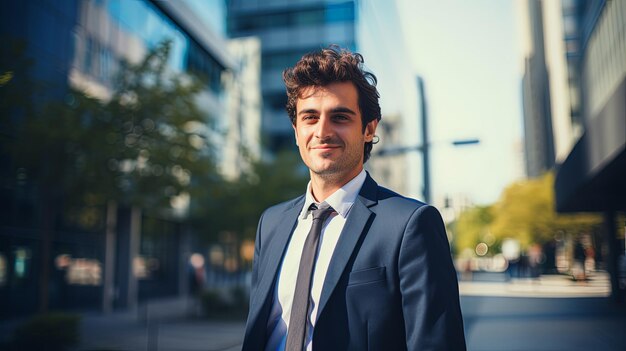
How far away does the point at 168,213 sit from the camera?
24953 mm

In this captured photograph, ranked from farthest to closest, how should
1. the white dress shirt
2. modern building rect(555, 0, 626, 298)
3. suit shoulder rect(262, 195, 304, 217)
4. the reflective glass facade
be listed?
the reflective glass facade
modern building rect(555, 0, 626, 298)
suit shoulder rect(262, 195, 304, 217)
the white dress shirt

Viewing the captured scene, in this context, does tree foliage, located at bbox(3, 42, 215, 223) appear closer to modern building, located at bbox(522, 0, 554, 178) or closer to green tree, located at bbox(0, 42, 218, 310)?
green tree, located at bbox(0, 42, 218, 310)

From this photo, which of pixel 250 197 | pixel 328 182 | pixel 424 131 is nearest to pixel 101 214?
pixel 250 197

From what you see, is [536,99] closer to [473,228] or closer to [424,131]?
[473,228]

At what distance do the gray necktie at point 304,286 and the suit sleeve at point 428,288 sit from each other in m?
0.37

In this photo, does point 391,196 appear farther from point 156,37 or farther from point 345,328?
point 156,37

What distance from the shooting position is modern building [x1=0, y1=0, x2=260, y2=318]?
1623 centimetres

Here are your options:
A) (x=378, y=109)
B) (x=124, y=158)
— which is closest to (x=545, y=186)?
(x=124, y=158)

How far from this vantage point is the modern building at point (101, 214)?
16234mm

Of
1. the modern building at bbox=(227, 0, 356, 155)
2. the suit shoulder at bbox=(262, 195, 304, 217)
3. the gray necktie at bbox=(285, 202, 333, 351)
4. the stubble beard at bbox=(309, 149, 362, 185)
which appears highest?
the modern building at bbox=(227, 0, 356, 155)

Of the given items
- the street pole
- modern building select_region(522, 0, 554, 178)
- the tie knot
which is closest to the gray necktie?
the tie knot

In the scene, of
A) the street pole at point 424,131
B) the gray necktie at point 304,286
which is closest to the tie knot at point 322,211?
the gray necktie at point 304,286

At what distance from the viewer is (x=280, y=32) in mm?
42656

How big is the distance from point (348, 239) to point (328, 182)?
312mm
